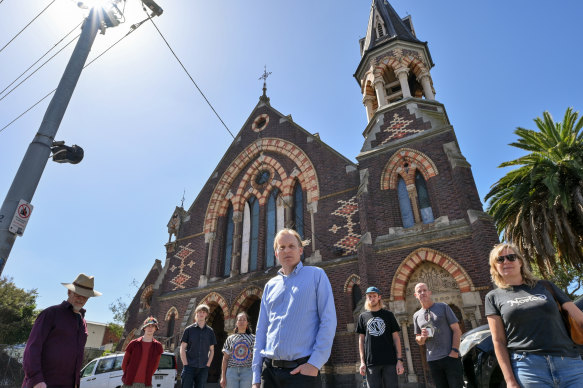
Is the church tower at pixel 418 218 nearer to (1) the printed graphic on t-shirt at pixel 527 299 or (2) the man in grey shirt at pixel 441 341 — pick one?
(2) the man in grey shirt at pixel 441 341

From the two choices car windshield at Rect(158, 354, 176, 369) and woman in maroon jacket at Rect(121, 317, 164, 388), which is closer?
woman in maroon jacket at Rect(121, 317, 164, 388)

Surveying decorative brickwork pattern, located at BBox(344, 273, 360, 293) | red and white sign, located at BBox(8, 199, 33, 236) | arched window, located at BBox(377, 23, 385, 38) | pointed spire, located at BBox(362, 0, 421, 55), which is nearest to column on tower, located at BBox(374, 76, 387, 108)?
pointed spire, located at BBox(362, 0, 421, 55)

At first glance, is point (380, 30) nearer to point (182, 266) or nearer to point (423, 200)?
point (423, 200)

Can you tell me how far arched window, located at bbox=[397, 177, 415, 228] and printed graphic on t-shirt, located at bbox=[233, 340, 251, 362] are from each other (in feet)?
23.9

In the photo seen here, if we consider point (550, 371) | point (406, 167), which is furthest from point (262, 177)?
point (550, 371)

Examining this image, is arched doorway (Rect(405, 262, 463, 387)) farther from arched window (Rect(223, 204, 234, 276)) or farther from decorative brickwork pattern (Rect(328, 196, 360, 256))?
arched window (Rect(223, 204, 234, 276))

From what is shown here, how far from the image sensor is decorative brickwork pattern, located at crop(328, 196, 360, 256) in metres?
12.5

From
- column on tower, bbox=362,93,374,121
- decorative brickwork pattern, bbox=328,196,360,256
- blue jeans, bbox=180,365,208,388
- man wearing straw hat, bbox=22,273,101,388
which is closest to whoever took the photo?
man wearing straw hat, bbox=22,273,101,388

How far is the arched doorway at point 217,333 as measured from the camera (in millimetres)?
14413

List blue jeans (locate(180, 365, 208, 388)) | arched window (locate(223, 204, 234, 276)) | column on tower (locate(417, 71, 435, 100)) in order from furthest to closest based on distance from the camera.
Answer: arched window (locate(223, 204, 234, 276)) → column on tower (locate(417, 71, 435, 100)) → blue jeans (locate(180, 365, 208, 388))

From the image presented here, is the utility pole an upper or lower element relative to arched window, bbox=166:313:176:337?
upper

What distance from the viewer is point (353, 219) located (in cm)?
1296

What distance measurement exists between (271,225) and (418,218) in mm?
6575

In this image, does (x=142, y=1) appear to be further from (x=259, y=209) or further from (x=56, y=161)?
(x=259, y=209)
